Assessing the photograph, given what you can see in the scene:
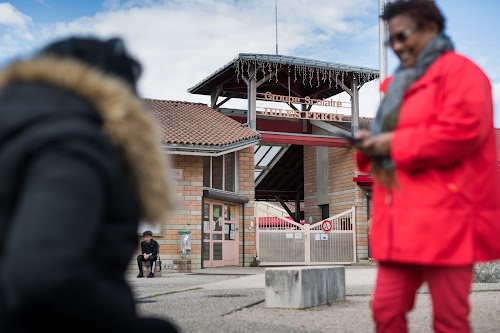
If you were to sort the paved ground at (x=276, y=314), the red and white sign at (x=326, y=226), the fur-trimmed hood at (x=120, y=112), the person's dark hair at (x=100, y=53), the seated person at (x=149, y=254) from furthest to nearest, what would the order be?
the red and white sign at (x=326, y=226) → the seated person at (x=149, y=254) → the paved ground at (x=276, y=314) → the person's dark hair at (x=100, y=53) → the fur-trimmed hood at (x=120, y=112)

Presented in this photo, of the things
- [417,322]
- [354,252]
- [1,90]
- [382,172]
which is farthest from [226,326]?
[354,252]

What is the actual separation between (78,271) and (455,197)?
1.45 m

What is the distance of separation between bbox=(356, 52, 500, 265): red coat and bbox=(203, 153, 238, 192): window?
54.1 feet

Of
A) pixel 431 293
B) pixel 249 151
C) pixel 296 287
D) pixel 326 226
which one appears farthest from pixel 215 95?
pixel 431 293

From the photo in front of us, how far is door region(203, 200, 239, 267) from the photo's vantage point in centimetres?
1797

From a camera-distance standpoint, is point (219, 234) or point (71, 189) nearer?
point (71, 189)

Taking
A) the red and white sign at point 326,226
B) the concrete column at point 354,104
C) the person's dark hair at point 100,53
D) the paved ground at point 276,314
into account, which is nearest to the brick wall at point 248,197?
the red and white sign at point 326,226

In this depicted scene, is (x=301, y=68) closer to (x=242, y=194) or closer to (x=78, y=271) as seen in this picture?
(x=242, y=194)

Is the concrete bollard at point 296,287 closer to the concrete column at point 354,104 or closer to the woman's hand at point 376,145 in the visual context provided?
the woman's hand at point 376,145

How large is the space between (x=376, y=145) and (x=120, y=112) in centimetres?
117

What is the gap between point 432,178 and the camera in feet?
7.03

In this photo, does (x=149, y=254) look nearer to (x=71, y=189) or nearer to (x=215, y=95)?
(x=215, y=95)

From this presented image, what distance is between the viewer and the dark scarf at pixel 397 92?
88.9 inches

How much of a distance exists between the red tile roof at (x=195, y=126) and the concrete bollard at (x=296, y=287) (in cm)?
1023
